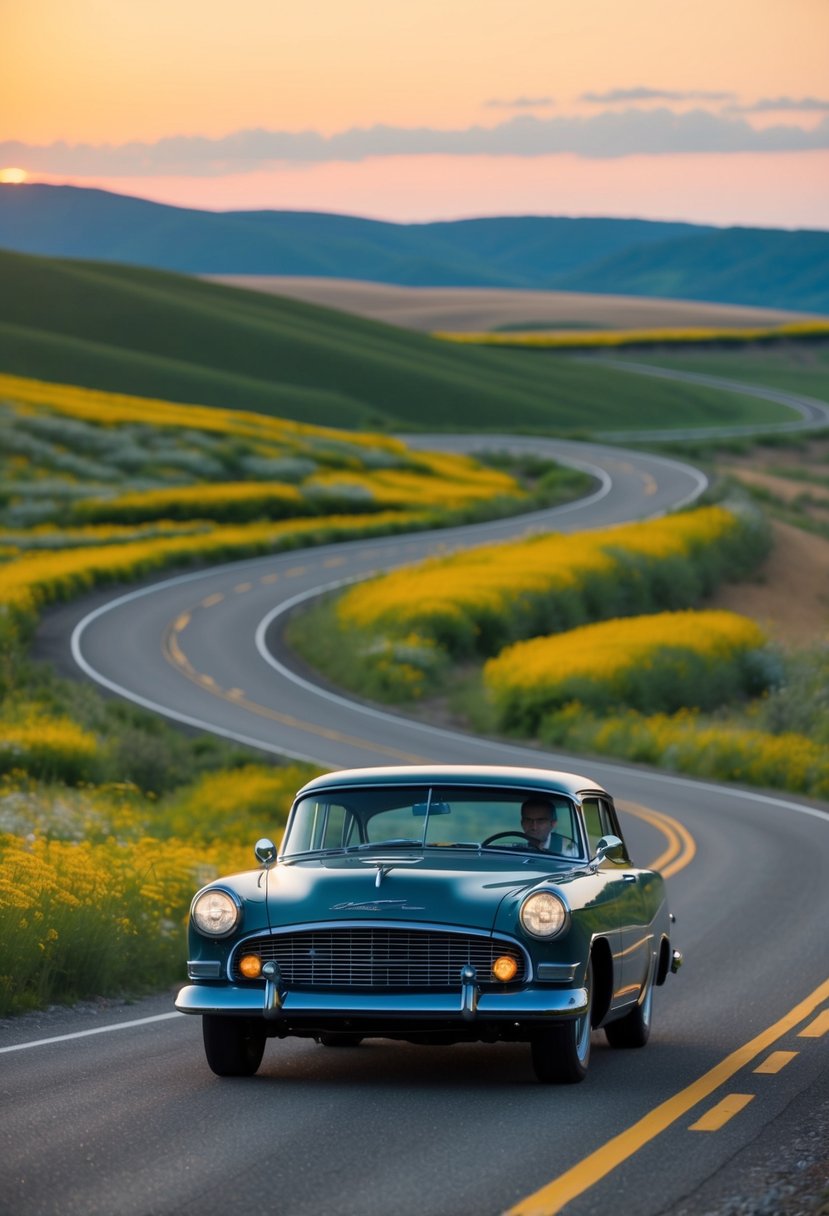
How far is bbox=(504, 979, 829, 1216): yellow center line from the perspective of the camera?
7406mm

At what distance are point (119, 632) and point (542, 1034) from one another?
132 ft

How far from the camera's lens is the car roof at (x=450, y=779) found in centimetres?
1074

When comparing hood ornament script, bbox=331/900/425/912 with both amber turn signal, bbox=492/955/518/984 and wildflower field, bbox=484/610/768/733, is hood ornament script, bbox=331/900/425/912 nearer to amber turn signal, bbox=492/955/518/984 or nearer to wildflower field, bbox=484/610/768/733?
amber turn signal, bbox=492/955/518/984

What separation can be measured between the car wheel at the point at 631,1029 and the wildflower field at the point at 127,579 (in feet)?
12.8

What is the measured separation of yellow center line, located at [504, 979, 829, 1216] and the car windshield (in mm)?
1426

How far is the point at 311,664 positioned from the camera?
4881 cm

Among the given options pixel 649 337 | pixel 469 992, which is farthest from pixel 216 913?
pixel 649 337

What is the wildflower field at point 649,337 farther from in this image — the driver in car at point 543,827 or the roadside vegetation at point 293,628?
the driver in car at point 543,827

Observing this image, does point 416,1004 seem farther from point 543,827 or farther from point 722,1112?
point 543,827

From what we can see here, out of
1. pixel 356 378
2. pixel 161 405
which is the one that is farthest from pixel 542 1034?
pixel 356 378

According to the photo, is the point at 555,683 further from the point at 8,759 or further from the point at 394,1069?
the point at 394,1069

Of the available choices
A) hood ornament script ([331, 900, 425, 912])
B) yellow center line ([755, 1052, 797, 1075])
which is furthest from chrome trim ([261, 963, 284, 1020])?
yellow center line ([755, 1052, 797, 1075])

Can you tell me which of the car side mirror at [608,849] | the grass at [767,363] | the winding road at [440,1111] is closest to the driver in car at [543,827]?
the car side mirror at [608,849]

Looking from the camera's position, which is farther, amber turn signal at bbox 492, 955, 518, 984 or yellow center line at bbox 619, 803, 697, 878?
yellow center line at bbox 619, 803, 697, 878
